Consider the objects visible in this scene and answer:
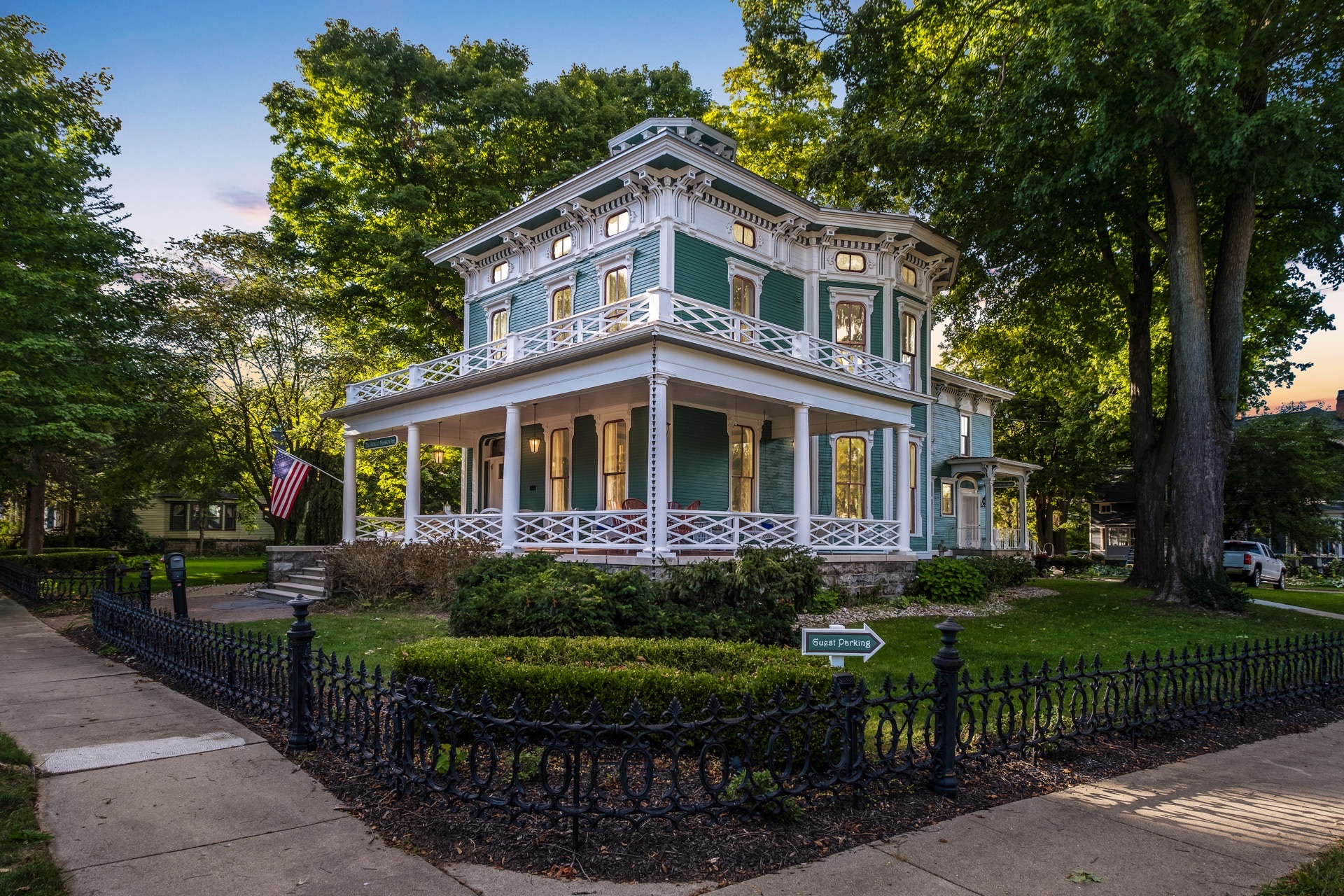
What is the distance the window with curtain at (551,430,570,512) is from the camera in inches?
812

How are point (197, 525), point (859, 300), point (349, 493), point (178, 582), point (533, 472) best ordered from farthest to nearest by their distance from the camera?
point (197, 525), point (533, 472), point (859, 300), point (349, 493), point (178, 582)

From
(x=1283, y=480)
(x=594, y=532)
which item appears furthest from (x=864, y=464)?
(x=1283, y=480)

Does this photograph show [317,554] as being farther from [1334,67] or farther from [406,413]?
[1334,67]

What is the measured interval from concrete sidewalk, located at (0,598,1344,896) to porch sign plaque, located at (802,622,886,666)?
1247 millimetres

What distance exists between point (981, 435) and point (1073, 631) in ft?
58.3

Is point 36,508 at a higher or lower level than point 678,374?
lower

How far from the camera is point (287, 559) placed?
1942cm

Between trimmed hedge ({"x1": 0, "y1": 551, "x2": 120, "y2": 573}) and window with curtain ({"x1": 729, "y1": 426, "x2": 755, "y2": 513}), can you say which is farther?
trimmed hedge ({"x1": 0, "y1": 551, "x2": 120, "y2": 573})

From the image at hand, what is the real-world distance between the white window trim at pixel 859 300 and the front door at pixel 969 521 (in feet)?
32.0

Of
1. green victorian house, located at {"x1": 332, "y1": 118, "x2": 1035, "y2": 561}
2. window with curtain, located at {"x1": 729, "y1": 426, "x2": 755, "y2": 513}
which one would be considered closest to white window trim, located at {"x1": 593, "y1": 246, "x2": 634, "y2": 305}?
green victorian house, located at {"x1": 332, "y1": 118, "x2": 1035, "y2": 561}

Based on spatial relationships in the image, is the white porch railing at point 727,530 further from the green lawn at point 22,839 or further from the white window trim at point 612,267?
the green lawn at point 22,839

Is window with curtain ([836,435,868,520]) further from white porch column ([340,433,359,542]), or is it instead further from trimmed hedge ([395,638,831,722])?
trimmed hedge ([395,638,831,722])

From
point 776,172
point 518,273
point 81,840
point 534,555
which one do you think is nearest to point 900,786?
point 81,840

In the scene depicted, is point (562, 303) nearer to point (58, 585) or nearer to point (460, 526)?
point (460, 526)
